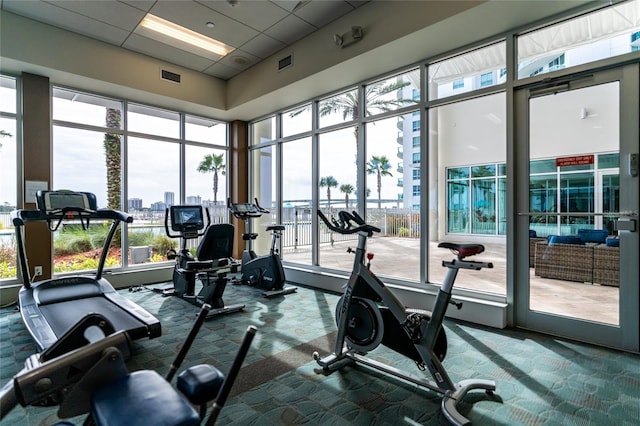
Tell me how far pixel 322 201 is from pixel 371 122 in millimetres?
1705

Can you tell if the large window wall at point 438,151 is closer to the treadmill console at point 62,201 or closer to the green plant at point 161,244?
the green plant at point 161,244

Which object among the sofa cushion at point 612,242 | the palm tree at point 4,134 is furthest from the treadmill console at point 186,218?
the sofa cushion at point 612,242

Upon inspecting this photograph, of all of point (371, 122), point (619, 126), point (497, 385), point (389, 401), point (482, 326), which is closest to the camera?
point (389, 401)

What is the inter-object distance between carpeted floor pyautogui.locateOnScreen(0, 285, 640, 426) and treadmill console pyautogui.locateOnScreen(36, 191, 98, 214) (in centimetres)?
139

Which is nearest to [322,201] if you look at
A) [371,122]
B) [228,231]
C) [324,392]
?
[371,122]

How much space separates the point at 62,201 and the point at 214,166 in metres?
3.99

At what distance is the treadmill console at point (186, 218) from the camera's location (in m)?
5.07

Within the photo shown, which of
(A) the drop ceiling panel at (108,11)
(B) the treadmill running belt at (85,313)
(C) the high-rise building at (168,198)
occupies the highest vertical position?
(A) the drop ceiling panel at (108,11)

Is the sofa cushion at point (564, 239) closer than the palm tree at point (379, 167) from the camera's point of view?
Yes

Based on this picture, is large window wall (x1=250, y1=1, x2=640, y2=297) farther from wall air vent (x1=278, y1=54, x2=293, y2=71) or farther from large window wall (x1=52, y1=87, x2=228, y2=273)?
large window wall (x1=52, y1=87, x2=228, y2=273)

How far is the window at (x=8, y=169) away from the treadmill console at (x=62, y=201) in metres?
2.07

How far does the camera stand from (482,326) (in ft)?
12.4

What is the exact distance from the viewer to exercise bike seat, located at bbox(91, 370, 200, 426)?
3.37ft

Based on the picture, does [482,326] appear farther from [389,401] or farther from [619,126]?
[619,126]
